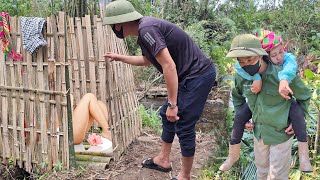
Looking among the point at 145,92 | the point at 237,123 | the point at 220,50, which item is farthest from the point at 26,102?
the point at 220,50

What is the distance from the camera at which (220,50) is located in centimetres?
859

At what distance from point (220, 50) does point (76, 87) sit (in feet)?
14.0

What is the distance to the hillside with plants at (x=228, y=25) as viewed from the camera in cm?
443

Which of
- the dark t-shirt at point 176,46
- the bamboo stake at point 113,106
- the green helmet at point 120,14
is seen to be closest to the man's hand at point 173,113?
the dark t-shirt at point 176,46

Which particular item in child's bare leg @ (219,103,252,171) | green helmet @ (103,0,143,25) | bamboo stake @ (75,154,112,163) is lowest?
bamboo stake @ (75,154,112,163)

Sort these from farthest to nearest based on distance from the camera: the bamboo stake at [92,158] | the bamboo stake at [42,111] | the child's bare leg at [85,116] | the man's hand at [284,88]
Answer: the child's bare leg at [85,116] < the bamboo stake at [92,158] < the bamboo stake at [42,111] < the man's hand at [284,88]

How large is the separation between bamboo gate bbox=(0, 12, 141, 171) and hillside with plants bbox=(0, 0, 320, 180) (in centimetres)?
110

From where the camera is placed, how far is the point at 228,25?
10.9m

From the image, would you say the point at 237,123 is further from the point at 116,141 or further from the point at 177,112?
the point at 116,141

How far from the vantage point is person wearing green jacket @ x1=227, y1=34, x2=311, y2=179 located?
106 inches

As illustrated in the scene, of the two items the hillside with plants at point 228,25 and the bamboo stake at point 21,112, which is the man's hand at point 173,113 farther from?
the bamboo stake at point 21,112

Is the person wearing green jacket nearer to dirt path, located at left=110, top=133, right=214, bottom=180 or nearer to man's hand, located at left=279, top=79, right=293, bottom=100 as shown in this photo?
man's hand, located at left=279, top=79, right=293, bottom=100

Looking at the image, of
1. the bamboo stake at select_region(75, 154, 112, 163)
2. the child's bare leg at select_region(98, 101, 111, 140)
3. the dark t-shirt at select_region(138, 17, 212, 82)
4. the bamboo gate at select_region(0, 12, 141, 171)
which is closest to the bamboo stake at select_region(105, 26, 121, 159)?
the bamboo gate at select_region(0, 12, 141, 171)

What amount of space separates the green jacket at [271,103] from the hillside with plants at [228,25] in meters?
1.15
